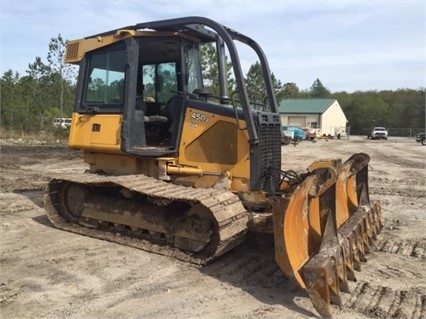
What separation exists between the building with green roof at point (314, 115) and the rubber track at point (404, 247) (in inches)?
2443

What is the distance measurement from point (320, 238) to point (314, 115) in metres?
67.1

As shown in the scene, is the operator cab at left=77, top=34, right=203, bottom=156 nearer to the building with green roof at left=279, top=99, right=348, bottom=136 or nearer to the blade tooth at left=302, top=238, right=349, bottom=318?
the blade tooth at left=302, top=238, right=349, bottom=318

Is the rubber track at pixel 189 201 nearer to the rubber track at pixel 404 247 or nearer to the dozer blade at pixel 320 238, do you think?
the dozer blade at pixel 320 238

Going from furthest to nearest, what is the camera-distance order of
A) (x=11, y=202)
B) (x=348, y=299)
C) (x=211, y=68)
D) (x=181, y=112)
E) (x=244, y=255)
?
(x=11, y=202), (x=211, y=68), (x=181, y=112), (x=244, y=255), (x=348, y=299)

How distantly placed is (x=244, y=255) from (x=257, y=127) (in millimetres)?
1578

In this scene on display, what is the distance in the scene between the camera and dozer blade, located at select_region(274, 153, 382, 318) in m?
4.02

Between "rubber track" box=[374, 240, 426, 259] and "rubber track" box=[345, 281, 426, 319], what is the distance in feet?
4.23

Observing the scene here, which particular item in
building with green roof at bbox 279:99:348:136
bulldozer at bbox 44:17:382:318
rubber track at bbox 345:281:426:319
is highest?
building with green roof at bbox 279:99:348:136

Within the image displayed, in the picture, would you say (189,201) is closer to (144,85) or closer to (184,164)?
(184,164)

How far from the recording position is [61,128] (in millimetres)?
30703

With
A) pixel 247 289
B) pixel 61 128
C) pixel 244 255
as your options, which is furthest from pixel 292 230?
pixel 61 128

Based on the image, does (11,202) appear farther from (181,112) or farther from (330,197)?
(330,197)

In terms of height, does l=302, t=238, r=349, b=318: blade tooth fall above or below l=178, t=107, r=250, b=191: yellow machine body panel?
below

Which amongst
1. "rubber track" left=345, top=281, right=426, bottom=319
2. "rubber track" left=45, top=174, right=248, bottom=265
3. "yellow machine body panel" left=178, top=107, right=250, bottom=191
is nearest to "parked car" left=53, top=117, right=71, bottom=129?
"rubber track" left=45, top=174, right=248, bottom=265
